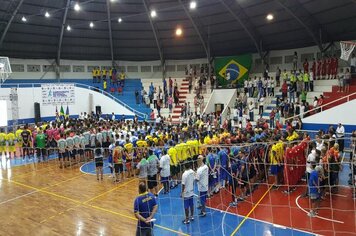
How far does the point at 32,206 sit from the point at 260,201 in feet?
22.1

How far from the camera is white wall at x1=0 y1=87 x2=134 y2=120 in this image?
853 inches

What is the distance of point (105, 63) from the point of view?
28.8 metres

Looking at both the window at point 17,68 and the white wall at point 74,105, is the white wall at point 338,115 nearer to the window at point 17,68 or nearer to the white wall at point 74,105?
the white wall at point 74,105

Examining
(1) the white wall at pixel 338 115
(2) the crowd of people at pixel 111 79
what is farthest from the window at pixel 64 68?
(1) the white wall at pixel 338 115

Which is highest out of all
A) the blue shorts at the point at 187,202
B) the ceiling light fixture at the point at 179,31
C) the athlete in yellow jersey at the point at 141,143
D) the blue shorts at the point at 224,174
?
the ceiling light fixture at the point at 179,31

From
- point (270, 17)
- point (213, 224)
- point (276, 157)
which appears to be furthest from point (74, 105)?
point (213, 224)

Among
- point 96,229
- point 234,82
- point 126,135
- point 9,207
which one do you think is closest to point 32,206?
point 9,207

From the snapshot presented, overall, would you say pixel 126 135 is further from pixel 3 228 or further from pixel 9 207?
pixel 3 228

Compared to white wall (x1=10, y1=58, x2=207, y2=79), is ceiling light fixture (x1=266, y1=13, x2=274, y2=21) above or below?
above

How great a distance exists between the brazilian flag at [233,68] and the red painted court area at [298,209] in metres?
15.4

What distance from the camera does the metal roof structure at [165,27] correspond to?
1878cm

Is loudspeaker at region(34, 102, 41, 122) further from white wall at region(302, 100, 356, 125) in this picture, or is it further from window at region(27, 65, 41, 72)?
white wall at region(302, 100, 356, 125)

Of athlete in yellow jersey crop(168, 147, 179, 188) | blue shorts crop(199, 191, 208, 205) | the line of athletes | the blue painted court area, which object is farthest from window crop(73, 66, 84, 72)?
blue shorts crop(199, 191, 208, 205)

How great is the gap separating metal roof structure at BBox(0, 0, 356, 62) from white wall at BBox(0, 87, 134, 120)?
3816 millimetres
